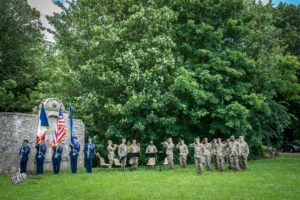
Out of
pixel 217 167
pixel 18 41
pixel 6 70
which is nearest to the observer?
pixel 217 167

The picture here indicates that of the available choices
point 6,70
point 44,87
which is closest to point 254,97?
point 44,87

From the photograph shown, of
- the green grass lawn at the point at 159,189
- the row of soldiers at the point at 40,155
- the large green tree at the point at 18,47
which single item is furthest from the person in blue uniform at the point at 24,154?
the large green tree at the point at 18,47

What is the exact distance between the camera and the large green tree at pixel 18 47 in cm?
2594

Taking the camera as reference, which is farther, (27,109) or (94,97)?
(27,109)

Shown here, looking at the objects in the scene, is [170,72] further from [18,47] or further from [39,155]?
[18,47]

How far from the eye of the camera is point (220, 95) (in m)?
23.6

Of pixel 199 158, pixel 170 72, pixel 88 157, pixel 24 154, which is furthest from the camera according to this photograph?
pixel 170 72

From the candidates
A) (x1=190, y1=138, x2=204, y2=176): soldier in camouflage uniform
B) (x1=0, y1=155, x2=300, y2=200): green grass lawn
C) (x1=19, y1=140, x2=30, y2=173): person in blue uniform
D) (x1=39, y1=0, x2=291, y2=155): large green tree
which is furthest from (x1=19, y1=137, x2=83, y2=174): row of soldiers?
(x1=190, y1=138, x2=204, y2=176): soldier in camouflage uniform

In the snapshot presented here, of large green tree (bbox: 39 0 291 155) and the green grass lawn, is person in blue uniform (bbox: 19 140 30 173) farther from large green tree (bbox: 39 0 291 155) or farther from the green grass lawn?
large green tree (bbox: 39 0 291 155)

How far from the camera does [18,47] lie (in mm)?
27406

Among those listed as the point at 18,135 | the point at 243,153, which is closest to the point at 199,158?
the point at 243,153

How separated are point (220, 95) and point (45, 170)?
1456cm

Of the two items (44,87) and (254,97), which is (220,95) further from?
(44,87)

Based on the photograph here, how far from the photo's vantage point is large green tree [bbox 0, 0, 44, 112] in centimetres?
2594
